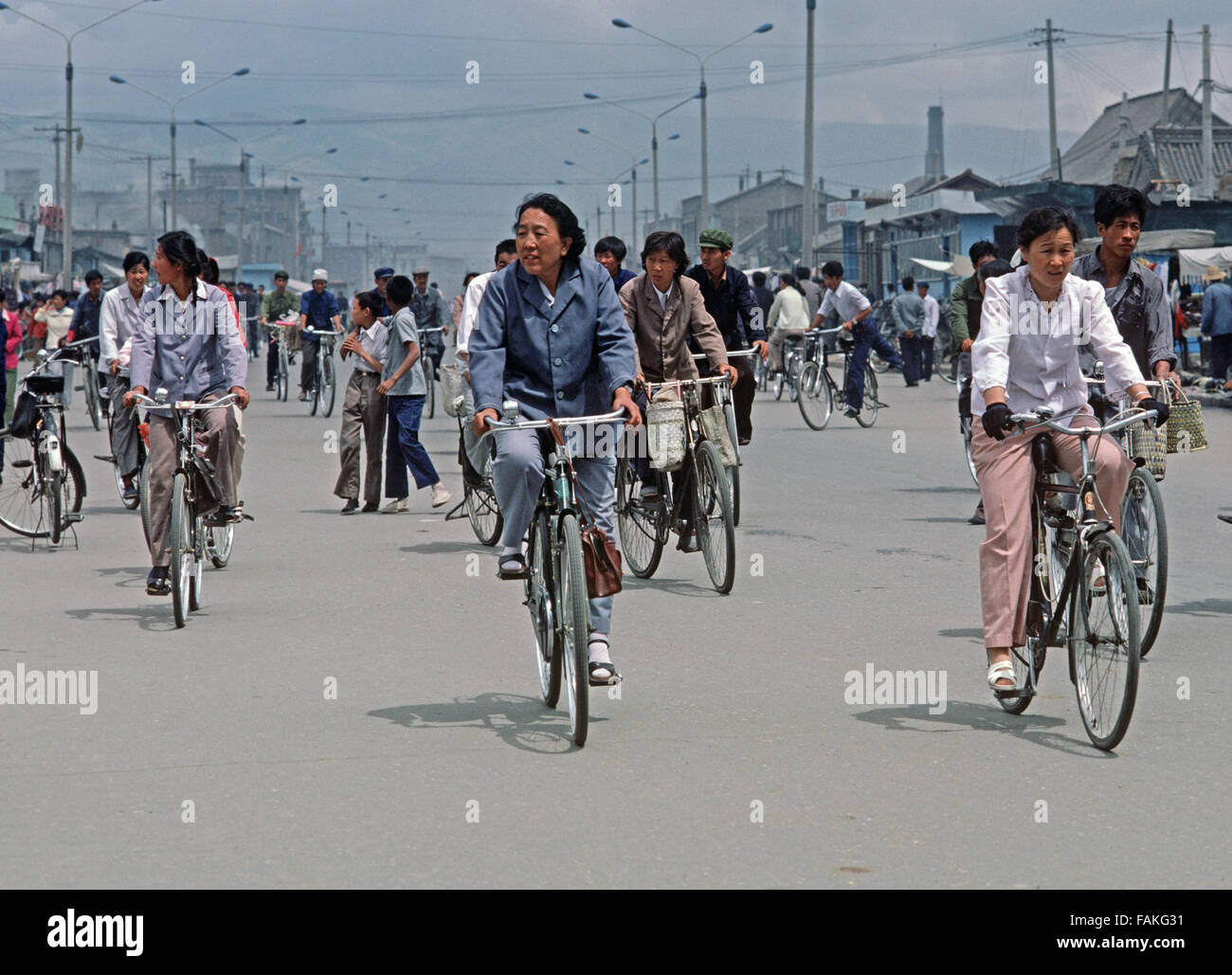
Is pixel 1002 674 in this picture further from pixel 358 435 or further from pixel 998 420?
pixel 358 435

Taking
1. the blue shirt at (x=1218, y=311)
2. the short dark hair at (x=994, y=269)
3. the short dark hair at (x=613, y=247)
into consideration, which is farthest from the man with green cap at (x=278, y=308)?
the short dark hair at (x=994, y=269)

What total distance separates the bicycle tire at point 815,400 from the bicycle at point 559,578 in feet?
51.2

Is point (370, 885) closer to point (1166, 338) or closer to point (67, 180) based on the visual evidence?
point (1166, 338)

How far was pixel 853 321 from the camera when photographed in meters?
20.8

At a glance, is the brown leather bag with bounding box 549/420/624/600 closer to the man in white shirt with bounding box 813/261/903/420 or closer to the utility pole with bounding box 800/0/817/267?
the man in white shirt with bounding box 813/261/903/420

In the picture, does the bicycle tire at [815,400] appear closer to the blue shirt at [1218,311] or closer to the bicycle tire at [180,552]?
the blue shirt at [1218,311]

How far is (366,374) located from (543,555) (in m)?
7.66

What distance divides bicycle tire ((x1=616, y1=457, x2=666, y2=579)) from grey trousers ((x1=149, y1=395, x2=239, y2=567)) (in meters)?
2.22

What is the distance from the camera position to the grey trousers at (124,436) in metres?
12.6

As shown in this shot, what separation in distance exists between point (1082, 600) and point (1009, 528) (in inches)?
16.1

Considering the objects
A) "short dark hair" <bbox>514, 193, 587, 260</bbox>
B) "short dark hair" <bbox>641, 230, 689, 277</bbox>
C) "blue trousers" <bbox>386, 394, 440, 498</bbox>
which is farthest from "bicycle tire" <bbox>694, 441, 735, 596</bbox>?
"blue trousers" <bbox>386, 394, 440, 498</bbox>

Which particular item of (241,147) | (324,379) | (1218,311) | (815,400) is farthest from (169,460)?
(241,147)

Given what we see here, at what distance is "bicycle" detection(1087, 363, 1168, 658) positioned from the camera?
293 inches
